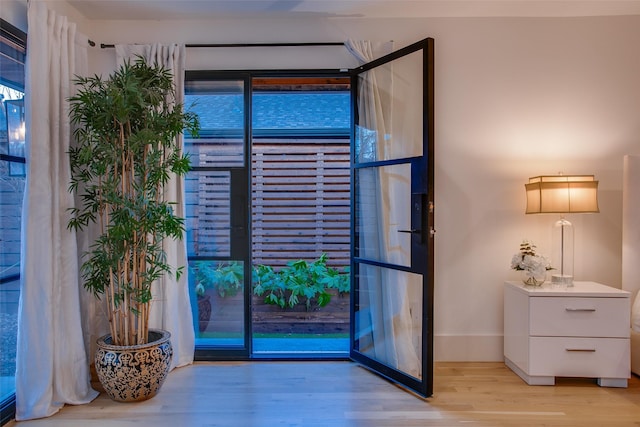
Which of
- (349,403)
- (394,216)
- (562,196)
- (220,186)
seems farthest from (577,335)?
(220,186)

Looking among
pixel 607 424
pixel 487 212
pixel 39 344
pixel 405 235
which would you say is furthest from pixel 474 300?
pixel 39 344

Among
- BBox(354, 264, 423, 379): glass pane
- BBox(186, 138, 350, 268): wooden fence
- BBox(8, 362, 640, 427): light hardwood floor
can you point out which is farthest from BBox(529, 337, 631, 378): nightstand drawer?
BBox(186, 138, 350, 268): wooden fence

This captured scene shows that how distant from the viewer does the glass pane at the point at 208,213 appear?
10.7ft

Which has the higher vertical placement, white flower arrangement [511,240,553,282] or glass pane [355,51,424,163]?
glass pane [355,51,424,163]

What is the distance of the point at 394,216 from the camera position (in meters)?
2.99

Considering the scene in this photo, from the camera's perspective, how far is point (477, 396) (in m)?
2.64

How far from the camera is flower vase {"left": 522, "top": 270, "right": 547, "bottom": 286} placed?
291 cm

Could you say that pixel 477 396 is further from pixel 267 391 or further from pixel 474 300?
pixel 267 391

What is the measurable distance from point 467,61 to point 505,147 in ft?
2.38

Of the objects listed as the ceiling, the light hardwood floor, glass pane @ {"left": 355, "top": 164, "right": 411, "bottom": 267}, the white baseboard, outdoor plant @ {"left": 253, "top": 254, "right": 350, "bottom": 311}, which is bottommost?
the light hardwood floor

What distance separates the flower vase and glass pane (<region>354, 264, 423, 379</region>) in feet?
2.73

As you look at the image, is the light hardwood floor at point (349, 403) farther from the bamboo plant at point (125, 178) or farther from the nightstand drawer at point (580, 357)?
the bamboo plant at point (125, 178)

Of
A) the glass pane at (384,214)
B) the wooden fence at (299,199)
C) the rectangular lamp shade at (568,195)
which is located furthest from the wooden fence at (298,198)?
the rectangular lamp shade at (568,195)

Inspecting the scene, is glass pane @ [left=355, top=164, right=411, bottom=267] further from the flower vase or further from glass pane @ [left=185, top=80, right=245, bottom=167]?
glass pane @ [left=185, top=80, right=245, bottom=167]
